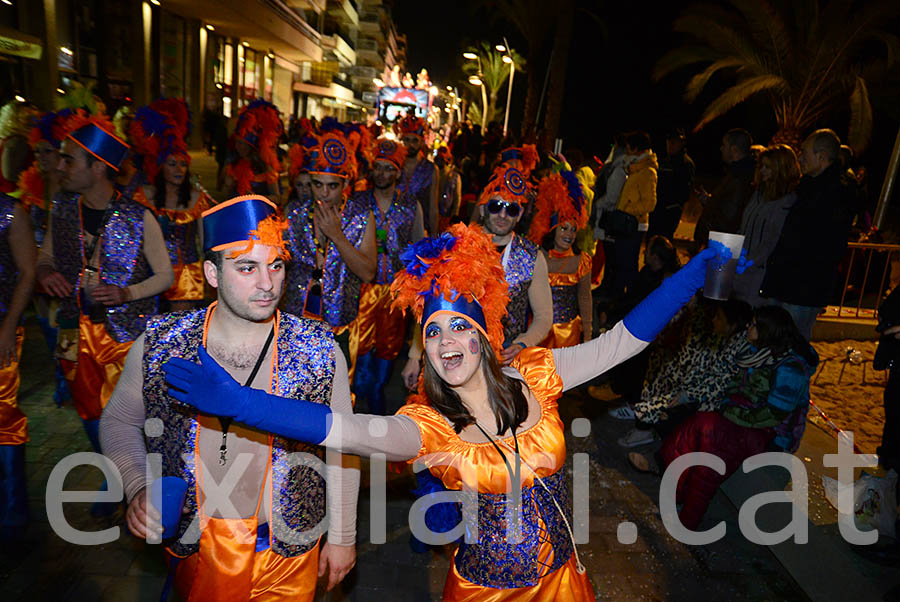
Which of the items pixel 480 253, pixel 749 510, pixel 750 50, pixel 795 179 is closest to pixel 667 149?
pixel 795 179

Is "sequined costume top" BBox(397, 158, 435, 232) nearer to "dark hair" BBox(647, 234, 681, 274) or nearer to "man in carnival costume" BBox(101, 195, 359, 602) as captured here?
"dark hair" BBox(647, 234, 681, 274)

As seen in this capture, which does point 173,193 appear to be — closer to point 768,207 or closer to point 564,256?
point 564,256

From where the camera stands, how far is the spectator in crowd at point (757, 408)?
4.36 meters

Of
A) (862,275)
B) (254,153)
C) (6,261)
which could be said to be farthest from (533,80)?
(6,261)

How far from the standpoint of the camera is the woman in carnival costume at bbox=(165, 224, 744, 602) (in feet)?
7.73

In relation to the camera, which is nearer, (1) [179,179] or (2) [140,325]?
(2) [140,325]

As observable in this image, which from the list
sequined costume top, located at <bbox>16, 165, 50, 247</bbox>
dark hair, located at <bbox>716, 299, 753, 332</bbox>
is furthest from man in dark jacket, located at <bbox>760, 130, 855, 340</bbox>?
sequined costume top, located at <bbox>16, 165, 50, 247</bbox>

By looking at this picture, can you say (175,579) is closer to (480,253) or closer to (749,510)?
(480,253)

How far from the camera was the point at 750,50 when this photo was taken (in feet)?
44.3

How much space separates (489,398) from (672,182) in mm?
8482

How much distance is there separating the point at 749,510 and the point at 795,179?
10.7 ft

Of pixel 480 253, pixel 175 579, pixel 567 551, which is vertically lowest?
pixel 175 579

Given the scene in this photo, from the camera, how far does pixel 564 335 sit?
212 inches

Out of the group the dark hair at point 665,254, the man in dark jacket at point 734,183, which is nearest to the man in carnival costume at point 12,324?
the dark hair at point 665,254
